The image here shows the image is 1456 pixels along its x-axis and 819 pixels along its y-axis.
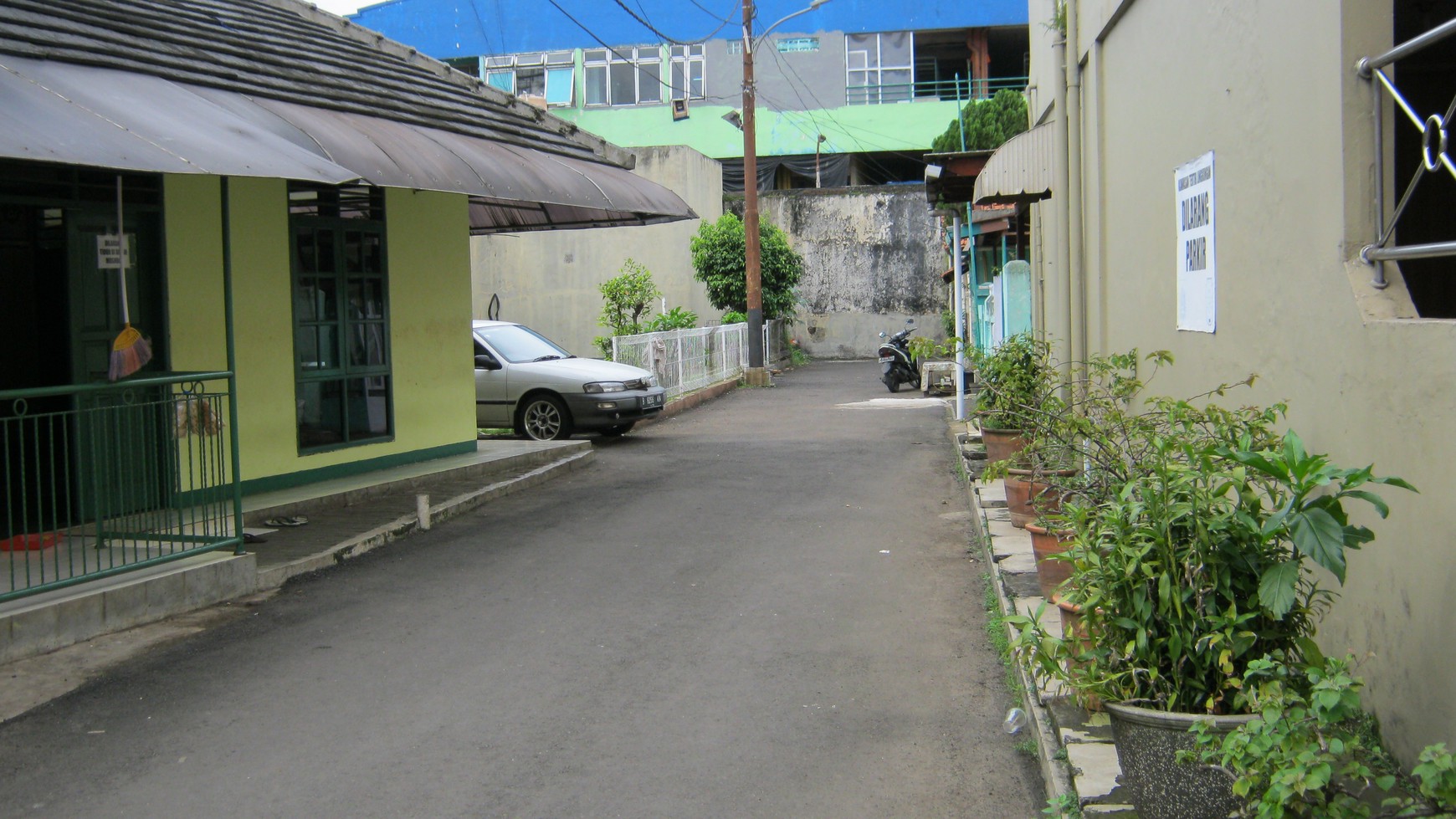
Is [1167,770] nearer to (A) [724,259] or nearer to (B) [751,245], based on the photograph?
(B) [751,245]

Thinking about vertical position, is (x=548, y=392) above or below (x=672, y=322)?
below

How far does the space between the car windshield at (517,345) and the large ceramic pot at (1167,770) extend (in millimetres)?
13185

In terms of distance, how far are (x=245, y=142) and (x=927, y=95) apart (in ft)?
113

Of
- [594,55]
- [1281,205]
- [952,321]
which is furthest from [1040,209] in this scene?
[594,55]

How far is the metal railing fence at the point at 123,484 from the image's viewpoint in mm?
6723

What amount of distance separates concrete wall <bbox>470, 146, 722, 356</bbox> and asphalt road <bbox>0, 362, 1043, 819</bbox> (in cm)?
1812

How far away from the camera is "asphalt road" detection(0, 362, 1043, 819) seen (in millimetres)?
4539

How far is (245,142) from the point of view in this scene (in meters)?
7.54

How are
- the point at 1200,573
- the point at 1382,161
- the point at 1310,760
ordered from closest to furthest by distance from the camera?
the point at 1310,760
the point at 1200,573
the point at 1382,161

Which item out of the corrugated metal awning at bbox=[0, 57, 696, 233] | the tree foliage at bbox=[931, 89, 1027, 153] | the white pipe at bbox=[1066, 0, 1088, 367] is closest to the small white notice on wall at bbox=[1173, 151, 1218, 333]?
the white pipe at bbox=[1066, 0, 1088, 367]

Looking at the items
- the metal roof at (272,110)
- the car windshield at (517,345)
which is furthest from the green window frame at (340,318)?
the car windshield at (517,345)

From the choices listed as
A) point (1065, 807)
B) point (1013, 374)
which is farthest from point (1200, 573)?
point (1013, 374)

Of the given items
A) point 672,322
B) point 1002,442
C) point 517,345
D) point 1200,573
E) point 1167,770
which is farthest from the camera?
point 672,322

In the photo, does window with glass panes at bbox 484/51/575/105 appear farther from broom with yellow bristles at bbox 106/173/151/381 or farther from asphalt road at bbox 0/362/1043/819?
broom with yellow bristles at bbox 106/173/151/381
